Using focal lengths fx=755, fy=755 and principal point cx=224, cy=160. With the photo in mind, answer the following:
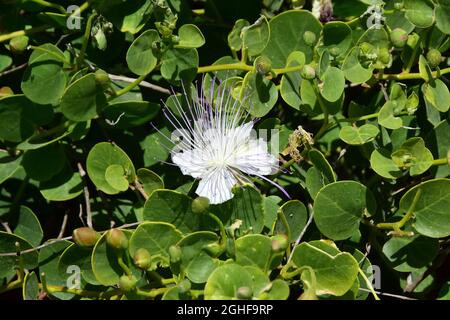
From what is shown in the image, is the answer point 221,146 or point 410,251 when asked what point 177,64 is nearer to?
point 221,146

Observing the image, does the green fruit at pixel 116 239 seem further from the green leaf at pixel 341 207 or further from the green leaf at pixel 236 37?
the green leaf at pixel 236 37

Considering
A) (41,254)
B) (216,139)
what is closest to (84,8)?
(216,139)

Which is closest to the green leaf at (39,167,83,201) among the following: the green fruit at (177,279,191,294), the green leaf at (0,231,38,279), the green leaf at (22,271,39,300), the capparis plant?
the capparis plant

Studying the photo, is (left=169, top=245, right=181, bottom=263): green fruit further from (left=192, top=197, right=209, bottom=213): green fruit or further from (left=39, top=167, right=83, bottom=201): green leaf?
(left=39, top=167, right=83, bottom=201): green leaf

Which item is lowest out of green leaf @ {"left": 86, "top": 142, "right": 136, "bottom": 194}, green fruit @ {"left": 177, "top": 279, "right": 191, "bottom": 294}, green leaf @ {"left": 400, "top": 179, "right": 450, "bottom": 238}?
green fruit @ {"left": 177, "top": 279, "right": 191, "bottom": 294}

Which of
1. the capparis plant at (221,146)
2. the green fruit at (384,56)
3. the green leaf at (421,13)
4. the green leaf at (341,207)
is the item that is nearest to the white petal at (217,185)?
the capparis plant at (221,146)

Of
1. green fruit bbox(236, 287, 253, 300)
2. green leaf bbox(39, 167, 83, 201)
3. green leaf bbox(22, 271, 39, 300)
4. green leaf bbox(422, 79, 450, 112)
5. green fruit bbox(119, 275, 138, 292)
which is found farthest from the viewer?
green leaf bbox(39, 167, 83, 201)

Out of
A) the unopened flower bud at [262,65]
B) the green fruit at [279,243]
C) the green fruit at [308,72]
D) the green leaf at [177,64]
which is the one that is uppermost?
the green leaf at [177,64]
